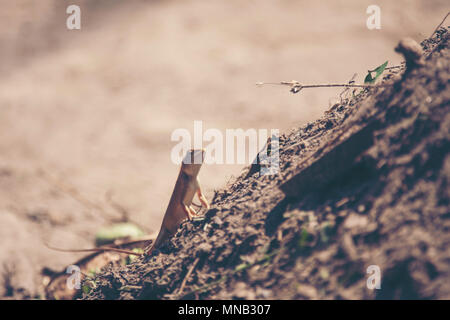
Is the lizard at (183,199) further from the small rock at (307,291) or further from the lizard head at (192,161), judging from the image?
the small rock at (307,291)

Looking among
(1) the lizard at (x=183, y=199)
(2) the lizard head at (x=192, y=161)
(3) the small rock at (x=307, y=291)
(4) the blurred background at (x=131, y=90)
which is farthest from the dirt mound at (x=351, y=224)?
(4) the blurred background at (x=131, y=90)

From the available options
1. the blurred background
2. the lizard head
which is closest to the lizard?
the lizard head

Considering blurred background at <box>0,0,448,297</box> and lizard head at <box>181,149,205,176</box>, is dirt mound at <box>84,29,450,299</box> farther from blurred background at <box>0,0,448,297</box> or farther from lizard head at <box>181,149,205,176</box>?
blurred background at <box>0,0,448,297</box>

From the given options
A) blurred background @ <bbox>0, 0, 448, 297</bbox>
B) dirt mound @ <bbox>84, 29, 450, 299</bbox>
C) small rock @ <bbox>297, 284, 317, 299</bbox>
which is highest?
blurred background @ <bbox>0, 0, 448, 297</bbox>

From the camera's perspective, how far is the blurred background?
460 centimetres

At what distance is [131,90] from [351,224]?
4862 mm

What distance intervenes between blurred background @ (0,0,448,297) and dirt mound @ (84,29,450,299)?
2407mm

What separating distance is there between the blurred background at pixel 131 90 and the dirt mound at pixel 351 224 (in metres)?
2.41

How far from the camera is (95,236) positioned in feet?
14.0

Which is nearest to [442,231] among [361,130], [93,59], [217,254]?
[361,130]

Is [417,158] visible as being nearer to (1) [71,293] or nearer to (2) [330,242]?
(2) [330,242]

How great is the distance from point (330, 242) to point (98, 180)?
3.84 m

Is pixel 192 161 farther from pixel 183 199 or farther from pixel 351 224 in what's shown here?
pixel 351 224

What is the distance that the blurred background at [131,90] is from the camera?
460cm
